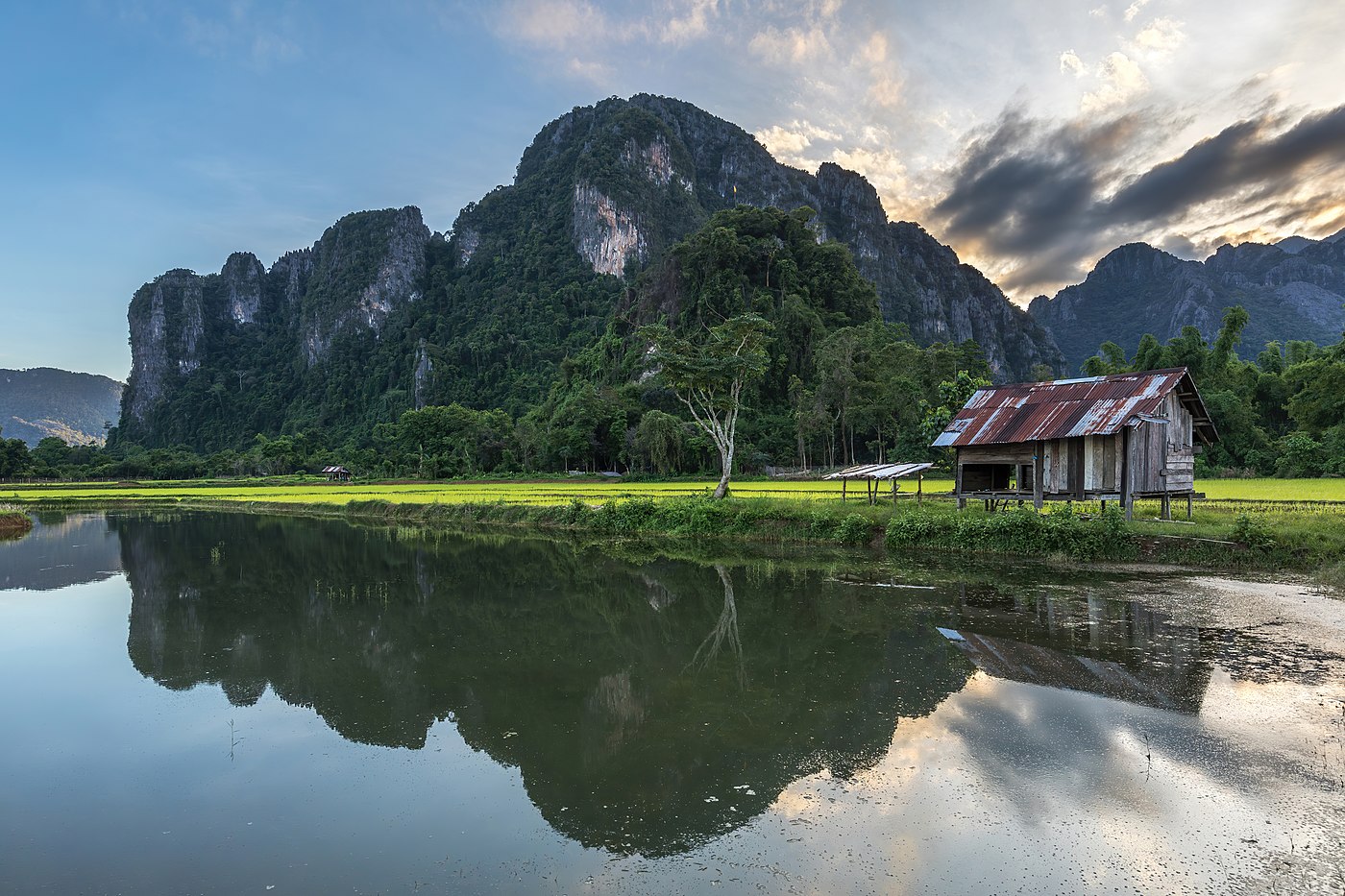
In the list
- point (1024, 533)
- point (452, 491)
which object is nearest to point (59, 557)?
point (452, 491)

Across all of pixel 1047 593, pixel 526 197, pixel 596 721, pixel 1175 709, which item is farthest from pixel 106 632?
pixel 526 197

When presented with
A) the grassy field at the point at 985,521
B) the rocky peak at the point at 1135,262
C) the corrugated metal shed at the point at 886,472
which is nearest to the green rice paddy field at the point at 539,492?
the grassy field at the point at 985,521

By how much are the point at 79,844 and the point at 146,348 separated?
197818 millimetres

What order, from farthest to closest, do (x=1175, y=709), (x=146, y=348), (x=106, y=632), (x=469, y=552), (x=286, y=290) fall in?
(x=286, y=290) → (x=146, y=348) → (x=469, y=552) → (x=106, y=632) → (x=1175, y=709)

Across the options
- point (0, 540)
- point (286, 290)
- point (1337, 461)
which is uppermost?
point (286, 290)

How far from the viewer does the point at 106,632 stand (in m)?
11.0

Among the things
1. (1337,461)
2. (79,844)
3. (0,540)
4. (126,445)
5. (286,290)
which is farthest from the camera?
(286,290)

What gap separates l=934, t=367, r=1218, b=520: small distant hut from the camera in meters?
16.1

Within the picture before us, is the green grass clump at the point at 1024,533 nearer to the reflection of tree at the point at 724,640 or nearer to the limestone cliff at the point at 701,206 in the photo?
the reflection of tree at the point at 724,640

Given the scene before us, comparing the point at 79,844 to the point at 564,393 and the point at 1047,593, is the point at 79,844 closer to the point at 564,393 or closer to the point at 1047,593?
the point at 1047,593

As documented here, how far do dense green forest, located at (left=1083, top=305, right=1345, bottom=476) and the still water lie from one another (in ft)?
81.7

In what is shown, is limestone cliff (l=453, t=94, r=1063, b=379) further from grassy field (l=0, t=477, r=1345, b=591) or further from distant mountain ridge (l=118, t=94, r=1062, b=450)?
grassy field (l=0, t=477, r=1345, b=591)

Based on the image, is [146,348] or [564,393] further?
[146,348]

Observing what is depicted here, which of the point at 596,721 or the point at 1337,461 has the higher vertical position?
the point at 1337,461
